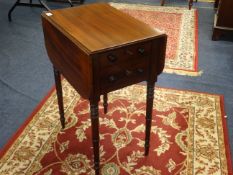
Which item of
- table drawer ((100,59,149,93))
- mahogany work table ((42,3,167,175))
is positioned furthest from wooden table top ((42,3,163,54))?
table drawer ((100,59,149,93))

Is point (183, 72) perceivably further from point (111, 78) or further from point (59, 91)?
point (111, 78)

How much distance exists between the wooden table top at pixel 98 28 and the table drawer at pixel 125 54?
0.03 metres

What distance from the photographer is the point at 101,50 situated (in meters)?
1.17

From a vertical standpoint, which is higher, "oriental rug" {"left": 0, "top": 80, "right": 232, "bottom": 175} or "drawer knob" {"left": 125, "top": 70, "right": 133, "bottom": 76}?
"drawer knob" {"left": 125, "top": 70, "right": 133, "bottom": 76}

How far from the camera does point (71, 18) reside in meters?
1.44

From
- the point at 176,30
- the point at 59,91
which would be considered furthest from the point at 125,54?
the point at 176,30

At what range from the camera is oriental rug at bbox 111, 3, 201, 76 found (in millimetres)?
2637

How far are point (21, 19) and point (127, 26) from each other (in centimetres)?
248

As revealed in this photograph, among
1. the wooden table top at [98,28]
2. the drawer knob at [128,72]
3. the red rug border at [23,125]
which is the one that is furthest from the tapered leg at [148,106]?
the red rug border at [23,125]

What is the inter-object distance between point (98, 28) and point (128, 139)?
783 mm

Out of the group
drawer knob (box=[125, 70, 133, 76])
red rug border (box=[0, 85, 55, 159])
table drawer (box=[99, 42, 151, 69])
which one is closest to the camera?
table drawer (box=[99, 42, 151, 69])

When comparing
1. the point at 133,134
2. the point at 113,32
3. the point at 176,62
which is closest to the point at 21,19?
the point at 176,62

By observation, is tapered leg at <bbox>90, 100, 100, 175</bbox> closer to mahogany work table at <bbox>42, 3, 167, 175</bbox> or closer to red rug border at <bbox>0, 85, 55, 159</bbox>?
mahogany work table at <bbox>42, 3, 167, 175</bbox>

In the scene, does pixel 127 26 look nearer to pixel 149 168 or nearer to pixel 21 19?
pixel 149 168
